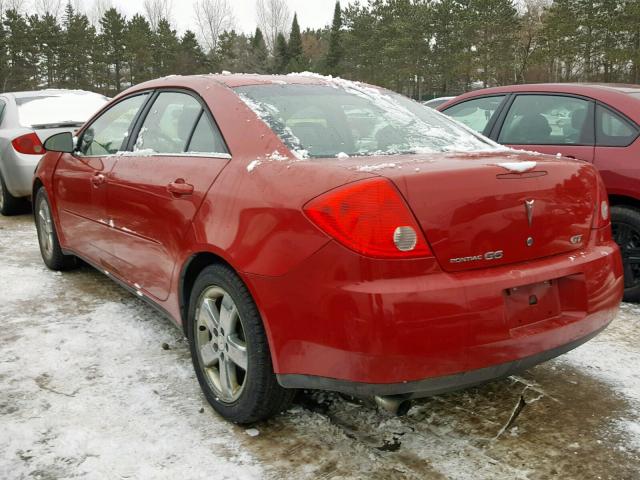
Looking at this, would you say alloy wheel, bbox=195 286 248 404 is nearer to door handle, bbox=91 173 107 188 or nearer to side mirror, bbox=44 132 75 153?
door handle, bbox=91 173 107 188

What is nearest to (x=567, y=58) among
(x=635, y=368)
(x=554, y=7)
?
(x=554, y=7)

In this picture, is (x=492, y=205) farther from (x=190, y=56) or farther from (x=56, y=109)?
(x=190, y=56)

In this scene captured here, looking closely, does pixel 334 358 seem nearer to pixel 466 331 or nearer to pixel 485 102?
pixel 466 331

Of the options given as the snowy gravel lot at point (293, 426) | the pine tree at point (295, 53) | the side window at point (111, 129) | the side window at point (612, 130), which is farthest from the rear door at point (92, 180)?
the pine tree at point (295, 53)

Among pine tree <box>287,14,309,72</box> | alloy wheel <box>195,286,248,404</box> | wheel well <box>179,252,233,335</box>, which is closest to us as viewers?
alloy wheel <box>195,286,248,404</box>

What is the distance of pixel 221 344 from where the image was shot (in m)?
2.55

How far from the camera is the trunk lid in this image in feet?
6.66

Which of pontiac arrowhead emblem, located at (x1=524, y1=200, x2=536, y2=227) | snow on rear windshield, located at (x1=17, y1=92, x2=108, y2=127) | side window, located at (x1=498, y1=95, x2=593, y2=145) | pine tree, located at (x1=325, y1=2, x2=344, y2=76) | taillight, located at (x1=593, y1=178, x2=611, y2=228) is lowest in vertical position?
taillight, located at (x1=593, y1=178, x2=611, y2=228)

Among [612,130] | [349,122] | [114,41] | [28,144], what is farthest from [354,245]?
[114,41]

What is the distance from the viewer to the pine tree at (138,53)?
53906 millimetres

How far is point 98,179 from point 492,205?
2.52 metres

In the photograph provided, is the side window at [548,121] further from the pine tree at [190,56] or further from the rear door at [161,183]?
the pine tree at [190,56]

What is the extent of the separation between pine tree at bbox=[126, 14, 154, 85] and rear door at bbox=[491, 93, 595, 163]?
53046 mm

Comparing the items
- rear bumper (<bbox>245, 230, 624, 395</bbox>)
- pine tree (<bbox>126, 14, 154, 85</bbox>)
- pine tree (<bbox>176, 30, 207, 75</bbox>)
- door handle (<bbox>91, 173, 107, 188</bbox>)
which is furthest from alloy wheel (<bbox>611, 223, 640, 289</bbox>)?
pine tree (<bbox>176, 30, 207, 75</bbox>)
